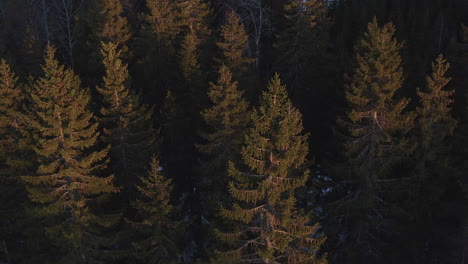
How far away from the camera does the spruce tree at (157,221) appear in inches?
738

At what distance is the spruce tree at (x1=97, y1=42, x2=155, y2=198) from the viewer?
21688 mm

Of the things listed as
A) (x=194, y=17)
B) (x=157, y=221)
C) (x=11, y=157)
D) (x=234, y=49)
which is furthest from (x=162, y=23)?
(x=157, y=221)

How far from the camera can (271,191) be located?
15.7m

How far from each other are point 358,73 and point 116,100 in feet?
40.1

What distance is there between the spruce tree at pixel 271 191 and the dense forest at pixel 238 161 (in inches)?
2.4

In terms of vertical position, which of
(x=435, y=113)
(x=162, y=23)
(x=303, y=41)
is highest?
(x=162, y=23)

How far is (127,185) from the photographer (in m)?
23.1

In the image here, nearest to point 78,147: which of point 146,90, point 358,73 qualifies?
point 146,90

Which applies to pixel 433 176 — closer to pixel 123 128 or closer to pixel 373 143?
pixel 373 143

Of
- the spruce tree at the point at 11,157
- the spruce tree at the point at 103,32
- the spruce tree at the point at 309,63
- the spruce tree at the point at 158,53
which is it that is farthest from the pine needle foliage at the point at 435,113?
the spruce tree at the point at 103,32

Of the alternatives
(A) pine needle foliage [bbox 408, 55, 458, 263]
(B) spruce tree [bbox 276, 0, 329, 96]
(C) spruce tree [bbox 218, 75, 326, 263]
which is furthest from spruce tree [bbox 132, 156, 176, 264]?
(B) spruce tree [bbox 276, 0, 329, 96]

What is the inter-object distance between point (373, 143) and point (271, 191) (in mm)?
7746

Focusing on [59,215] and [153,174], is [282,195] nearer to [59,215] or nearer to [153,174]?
[153,174]

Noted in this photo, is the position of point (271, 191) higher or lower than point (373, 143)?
lower
